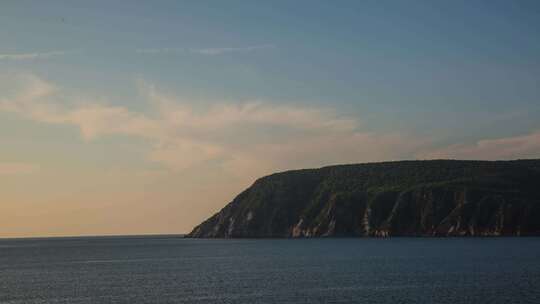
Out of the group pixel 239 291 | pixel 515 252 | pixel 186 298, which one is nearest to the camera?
pixel 186 298

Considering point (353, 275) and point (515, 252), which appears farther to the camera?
point (515, 252)

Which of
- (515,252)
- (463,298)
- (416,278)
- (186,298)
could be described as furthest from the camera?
(515,252)

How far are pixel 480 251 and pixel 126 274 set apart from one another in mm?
85284

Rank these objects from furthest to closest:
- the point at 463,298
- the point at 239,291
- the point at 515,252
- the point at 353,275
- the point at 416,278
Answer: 1. the point at 515,252
2. the point at 353,275
3. the point at 416,278
4. the point at 239,291
5. the point at 463,298

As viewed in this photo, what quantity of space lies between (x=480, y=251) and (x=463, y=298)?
281 ft

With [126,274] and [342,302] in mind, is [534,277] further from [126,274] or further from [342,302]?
[126,274]

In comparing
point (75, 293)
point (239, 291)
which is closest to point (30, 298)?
point (75, 293)

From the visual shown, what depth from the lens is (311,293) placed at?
308 feet

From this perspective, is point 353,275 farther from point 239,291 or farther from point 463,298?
point 463,298

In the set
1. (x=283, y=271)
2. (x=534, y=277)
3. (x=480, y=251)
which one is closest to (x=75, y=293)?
(x=283, y=271)

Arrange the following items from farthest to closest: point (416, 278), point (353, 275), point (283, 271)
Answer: point (283, 271), point (353, 275), point (416, 278)

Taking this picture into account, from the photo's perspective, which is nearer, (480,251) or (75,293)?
(75,293)

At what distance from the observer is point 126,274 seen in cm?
13262

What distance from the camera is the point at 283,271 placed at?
129 metres
